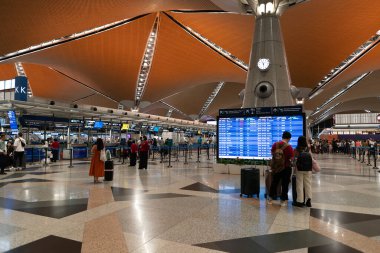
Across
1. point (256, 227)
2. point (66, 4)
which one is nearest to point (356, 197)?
point (256, 227)

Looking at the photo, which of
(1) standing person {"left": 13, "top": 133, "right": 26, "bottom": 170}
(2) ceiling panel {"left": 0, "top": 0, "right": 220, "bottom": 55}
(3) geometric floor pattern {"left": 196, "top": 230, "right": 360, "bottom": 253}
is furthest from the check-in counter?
(3) geometric floor pattern {"left": 196, "top": 230, "right": 360, "bottom": 253}

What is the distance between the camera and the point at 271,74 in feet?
39.2

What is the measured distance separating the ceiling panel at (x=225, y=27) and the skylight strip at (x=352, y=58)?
457 inches

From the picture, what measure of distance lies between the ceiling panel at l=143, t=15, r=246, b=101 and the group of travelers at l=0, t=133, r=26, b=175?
1886 centimetres

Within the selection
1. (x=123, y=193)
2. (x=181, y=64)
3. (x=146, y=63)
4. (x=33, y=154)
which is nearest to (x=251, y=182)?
(x=123, y=193)

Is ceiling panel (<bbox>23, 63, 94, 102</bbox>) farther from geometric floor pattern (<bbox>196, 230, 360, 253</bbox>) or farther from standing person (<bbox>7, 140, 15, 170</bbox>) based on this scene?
geometric floor pattern (<bbox>196, 230, 360, 253</bbox>)

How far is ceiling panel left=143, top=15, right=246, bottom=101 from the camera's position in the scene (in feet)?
98.1

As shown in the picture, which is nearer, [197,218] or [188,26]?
[197,218]

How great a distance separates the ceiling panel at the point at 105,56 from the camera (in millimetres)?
28266

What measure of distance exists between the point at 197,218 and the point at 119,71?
33936 millimetres

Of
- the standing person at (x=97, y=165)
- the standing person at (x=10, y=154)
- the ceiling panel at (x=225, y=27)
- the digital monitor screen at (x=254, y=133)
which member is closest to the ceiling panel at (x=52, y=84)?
the ceiling panel at (x=225, y=27)

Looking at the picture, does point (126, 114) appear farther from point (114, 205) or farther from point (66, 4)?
point (114, 205)

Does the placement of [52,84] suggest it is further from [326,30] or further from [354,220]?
[354,220]

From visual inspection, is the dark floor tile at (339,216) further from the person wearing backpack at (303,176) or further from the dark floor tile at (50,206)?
the dark floor tile at (50,206)
